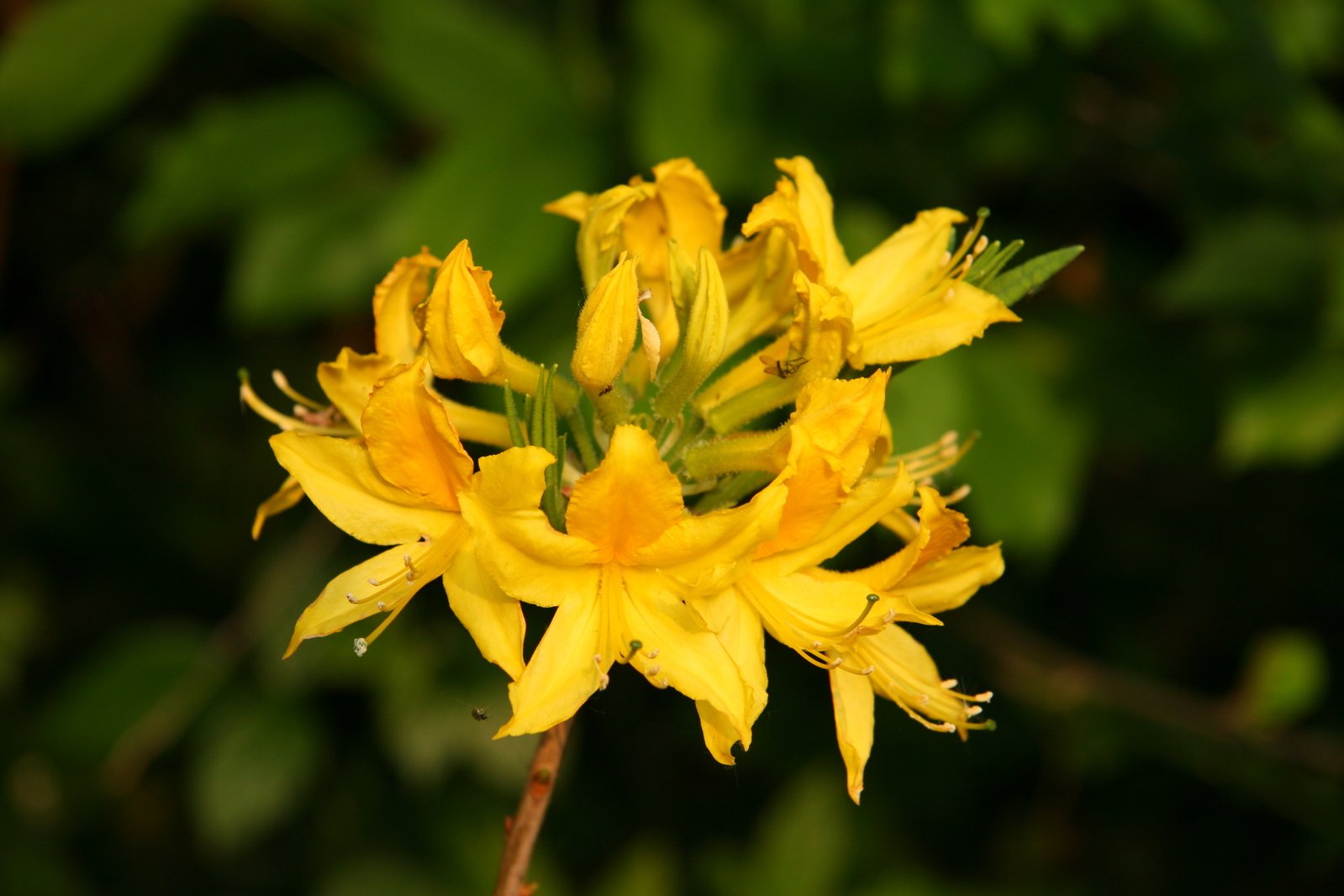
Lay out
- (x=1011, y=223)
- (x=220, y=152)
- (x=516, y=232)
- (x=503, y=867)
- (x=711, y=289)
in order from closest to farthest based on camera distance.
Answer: (x=503, y=867), (x=711, y=289), (x=516, y=232), (x=220, y=152), (x=1011, y=223)

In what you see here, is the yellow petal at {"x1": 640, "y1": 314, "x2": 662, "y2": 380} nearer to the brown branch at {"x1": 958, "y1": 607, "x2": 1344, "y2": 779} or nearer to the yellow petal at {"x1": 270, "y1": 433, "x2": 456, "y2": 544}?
the yellow petal at {"x1": 270, "y1": 433, "x2": 456, "y2": 544}

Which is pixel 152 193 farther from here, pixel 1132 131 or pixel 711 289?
pixel 1132 131

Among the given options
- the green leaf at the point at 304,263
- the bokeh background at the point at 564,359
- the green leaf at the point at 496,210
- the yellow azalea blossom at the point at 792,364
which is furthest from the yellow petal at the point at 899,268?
the green leaf at the point at 304,263

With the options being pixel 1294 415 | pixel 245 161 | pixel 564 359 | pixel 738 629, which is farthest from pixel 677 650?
pixel 245 161

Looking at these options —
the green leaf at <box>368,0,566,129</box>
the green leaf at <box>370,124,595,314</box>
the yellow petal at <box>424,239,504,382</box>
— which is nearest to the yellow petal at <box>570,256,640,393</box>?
the yellow petal at <box>424,239,504,382</box>

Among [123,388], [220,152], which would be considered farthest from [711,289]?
[123,388]

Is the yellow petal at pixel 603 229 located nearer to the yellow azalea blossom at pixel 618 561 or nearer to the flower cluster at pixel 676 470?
the flower cluster at pixel 676 470
